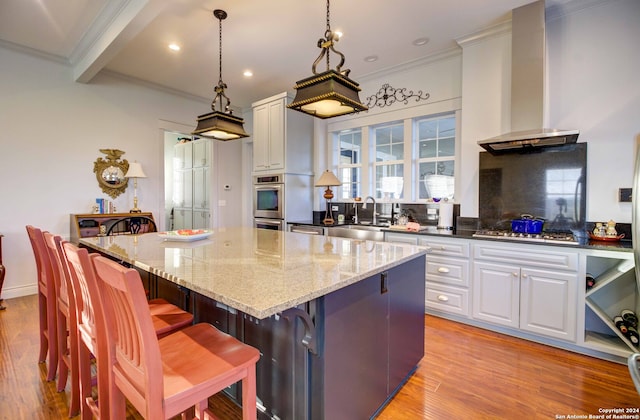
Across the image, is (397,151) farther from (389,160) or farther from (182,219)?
(182,219)

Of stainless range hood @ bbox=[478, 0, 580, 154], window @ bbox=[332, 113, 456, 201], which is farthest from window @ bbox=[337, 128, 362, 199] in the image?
stainless range hood @ bbox=[478, 0, 580, 154]

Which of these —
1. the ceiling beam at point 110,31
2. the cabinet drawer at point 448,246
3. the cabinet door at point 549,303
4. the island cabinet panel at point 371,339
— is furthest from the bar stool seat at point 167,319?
the cabinet door at point 549,303

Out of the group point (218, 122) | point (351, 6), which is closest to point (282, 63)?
point (351, 6)

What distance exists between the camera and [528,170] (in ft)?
9.58

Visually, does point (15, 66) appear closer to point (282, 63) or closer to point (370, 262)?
point (282, 63)

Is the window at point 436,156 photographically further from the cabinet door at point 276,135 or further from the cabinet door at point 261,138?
the cabinet door at point 261,138

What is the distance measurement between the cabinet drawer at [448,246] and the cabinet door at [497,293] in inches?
6.6

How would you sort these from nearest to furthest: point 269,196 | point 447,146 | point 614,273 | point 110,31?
point 614,273 < point 110,31 < point 447,146 < point 269,196

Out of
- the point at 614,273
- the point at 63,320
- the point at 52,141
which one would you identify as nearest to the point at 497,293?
the point at 614,273

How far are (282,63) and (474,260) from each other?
3261mm

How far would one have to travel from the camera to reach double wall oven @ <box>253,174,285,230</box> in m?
4.32

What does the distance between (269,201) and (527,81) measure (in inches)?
133

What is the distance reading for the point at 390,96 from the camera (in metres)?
4.04

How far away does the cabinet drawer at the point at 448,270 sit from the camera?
2846 millimetres
